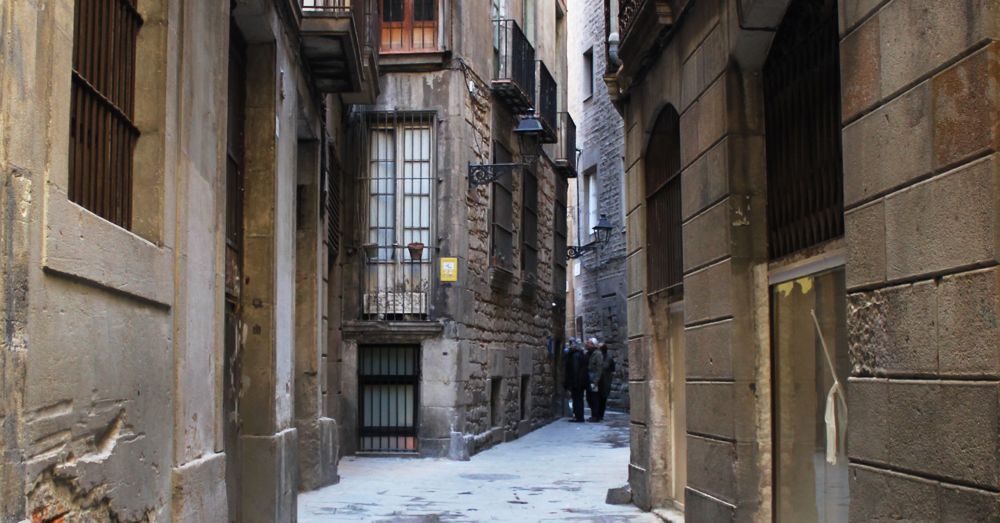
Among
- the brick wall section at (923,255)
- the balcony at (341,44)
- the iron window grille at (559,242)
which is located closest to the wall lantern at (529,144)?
the iron window grille at (559,242)

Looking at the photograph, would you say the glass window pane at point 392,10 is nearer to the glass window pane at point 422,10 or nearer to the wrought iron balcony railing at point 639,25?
the glass window pane at point 422,10

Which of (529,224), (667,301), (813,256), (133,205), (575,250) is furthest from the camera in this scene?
(575,250)

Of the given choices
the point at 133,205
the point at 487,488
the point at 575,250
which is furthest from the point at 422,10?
the point at 133,205

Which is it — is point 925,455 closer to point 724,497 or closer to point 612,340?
point 724,497

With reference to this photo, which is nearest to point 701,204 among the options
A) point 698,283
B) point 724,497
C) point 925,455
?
point 698,283

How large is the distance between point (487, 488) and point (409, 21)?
293 inches

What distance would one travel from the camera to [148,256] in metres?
5.44

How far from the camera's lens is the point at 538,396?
73.6ft

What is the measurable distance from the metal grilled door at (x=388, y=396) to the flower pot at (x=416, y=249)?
1.34 meters

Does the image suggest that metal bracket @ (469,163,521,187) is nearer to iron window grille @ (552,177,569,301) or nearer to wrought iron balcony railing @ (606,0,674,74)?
wrought iron balcony railing @ (606,0,674,74)

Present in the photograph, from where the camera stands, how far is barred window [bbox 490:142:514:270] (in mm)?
18000

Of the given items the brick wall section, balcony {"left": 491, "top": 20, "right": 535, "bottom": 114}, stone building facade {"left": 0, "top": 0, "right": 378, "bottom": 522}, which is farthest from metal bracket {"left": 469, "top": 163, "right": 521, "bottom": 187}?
the brick wall section

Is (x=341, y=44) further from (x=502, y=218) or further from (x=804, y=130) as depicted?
(x=502, y=218)

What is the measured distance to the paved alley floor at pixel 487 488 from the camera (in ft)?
34.0
